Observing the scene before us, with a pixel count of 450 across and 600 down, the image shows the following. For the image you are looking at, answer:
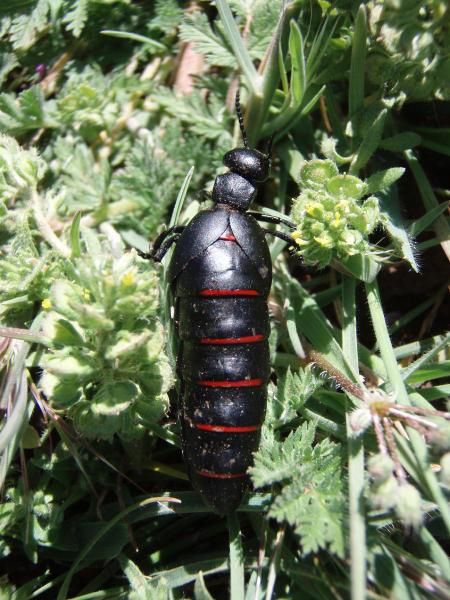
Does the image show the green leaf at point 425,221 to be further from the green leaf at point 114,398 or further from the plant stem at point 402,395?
the green leaf at point 114,398

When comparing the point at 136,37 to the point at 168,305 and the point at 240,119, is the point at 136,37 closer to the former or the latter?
the point at 240,119

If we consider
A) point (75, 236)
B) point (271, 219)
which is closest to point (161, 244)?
point (75, 236)

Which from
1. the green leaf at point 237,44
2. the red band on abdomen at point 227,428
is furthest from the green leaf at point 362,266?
the green leaf at point 237,44

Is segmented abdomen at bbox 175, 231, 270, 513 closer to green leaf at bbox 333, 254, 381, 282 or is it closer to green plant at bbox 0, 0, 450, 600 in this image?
green plant at bbox 0, 0, 450, 600

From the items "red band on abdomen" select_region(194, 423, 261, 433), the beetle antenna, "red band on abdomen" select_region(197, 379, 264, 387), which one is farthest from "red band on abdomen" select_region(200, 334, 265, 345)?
the beetle antenna

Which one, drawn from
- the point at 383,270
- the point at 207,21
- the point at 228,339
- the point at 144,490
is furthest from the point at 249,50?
the point at 144,490
